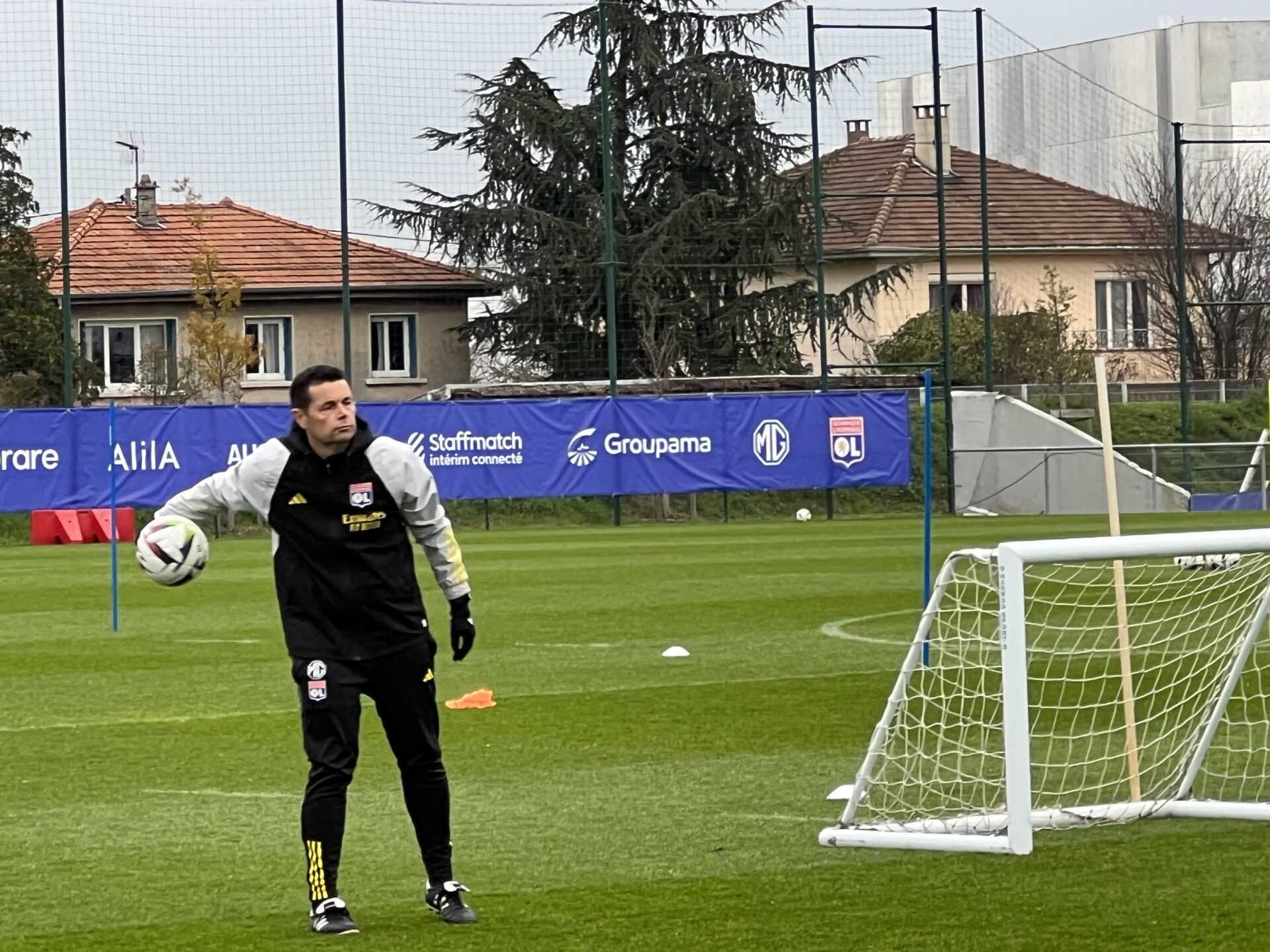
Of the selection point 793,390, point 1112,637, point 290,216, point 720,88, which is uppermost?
point 720,88

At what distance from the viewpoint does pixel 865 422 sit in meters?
31.9

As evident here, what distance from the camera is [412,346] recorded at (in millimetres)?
43844

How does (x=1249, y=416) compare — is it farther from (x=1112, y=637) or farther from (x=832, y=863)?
(x=832, y=863)

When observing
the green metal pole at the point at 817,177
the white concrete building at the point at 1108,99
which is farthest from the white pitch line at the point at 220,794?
the white concrete building at the point at 1108,99

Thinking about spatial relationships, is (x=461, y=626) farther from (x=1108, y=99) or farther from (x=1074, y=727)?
(x=1108, y=99)

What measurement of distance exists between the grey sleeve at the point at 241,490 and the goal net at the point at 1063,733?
2.26 metres

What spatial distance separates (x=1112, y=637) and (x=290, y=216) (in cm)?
2083

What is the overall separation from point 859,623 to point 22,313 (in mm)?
20906

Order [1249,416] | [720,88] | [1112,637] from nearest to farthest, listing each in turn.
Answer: [1112,637], [720,88], [1249,416]

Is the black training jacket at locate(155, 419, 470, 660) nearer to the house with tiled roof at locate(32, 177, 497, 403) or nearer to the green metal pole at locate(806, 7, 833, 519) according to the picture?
the green metal pole at locate(806, 7, 833, 519)

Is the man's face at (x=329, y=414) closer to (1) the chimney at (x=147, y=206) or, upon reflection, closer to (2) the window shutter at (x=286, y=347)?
(1) the chimney at (x=147, y=206)

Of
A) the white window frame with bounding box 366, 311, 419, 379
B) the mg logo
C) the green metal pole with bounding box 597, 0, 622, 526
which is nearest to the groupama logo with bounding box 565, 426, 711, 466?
the mg logo

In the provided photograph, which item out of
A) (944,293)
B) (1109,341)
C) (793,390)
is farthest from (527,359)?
(1109,341)

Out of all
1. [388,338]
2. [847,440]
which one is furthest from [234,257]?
[847,440]
